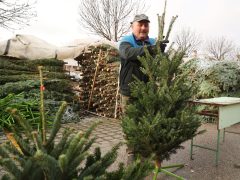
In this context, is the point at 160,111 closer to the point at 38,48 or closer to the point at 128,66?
the point at 128,66

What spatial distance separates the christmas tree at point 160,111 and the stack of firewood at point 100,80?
5128 mm

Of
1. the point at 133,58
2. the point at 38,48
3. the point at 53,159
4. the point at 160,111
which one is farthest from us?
the point at 38,48

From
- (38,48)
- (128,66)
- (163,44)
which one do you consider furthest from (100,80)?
(163,44)

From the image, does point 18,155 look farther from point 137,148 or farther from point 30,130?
point 137,148

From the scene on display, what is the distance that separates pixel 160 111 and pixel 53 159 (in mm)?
A: 2666

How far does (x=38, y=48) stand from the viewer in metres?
10.3

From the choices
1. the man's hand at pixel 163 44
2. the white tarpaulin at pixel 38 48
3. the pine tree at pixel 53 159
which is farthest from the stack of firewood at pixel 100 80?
the pine tree at pixel 53 159

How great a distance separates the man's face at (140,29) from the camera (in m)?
4.24

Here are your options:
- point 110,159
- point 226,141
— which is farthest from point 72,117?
point 110,159

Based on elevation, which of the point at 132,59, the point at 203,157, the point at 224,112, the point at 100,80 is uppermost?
the point at 132,59

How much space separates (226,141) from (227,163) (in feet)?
5.79

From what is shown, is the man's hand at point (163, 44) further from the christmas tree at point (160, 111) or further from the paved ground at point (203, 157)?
the paved ground at point (203, 157)

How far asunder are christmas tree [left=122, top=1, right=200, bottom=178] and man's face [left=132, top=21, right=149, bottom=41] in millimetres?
314

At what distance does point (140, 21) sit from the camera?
13.8 feet
